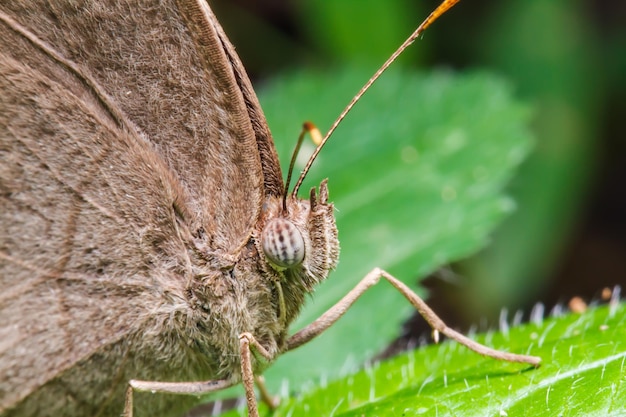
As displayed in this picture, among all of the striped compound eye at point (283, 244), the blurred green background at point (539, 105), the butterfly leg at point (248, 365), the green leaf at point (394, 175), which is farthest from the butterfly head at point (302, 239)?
the blurred green background at point (539, 105)

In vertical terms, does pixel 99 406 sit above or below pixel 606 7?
below

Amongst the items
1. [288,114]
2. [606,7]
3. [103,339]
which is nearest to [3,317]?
[103,339]

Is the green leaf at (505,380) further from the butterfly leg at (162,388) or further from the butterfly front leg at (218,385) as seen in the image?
the butterfly leg at (162,388)

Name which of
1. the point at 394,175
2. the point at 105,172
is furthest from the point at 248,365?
the point at 394,175

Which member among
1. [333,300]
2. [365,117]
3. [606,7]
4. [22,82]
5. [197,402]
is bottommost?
[197,402]

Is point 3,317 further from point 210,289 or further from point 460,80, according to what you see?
point 460,80

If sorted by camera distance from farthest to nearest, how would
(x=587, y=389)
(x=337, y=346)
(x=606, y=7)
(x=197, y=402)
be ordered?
(x=606, y=7), (x=337, y=346), (x=197, y=402), (x=587, y=389)

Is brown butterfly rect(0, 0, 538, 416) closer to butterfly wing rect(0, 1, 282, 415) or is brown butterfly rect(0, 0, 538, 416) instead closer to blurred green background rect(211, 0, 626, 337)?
butterfly wing rect(0, 1, 282, 415)

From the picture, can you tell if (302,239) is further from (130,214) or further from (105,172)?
(105,172)
